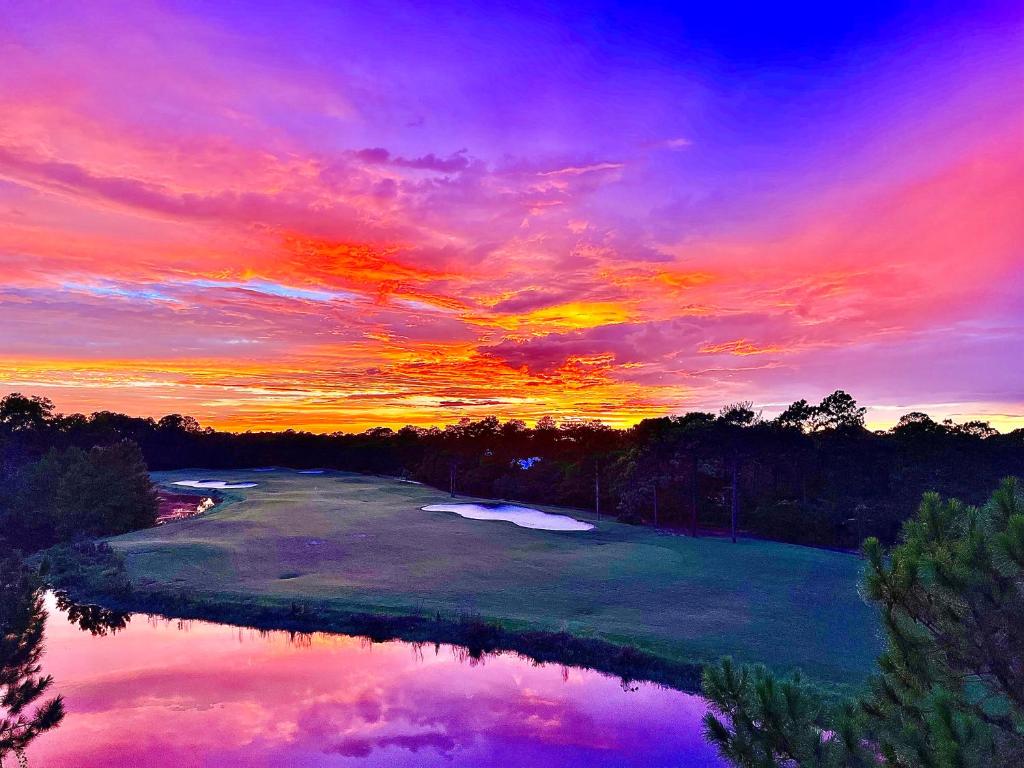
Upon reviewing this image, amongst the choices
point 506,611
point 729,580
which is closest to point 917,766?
point 506,611

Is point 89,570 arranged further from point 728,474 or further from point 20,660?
point 728,474

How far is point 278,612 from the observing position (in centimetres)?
2466

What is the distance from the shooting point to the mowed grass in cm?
2148

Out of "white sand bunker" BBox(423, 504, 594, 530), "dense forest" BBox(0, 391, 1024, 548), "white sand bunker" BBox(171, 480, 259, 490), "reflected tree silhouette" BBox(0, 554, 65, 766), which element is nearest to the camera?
"reflected tree silhouette" BBox(0, 554, 65, 766)

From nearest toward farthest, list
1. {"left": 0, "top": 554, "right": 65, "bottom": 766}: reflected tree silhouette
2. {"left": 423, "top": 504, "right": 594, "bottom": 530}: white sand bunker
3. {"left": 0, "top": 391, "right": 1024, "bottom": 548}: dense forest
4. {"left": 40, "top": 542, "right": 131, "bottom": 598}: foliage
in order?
{"left": 0, "top": 554, "right": 65, "bottom": 766}: reflected tree silhouette, {"left": 40, "top": 542, "right": 131, "bottom": 598}: foliage, {"left": 0, "top": 391, "right": 1024, "bottom": 548}: dense forest, {"left": 423, "top": 504, "right": 594, "bottom": 530}: white sand bunker

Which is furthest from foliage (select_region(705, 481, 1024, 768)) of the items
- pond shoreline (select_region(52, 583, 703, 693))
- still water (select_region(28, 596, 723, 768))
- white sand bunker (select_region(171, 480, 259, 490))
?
white sand bunker (select_region(171, 480, 259, 490))

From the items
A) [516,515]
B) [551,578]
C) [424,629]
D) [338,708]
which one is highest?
[516,515]

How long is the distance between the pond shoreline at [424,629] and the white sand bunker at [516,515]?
24971 millimetres

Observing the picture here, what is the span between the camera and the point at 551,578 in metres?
30.6

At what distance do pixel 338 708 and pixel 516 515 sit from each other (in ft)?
124

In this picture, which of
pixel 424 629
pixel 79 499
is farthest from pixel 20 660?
pixel 79 499

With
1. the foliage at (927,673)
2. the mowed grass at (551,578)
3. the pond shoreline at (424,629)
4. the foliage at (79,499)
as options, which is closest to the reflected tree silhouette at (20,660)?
the pond shoreline at (424,629)

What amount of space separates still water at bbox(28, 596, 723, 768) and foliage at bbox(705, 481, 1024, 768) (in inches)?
359

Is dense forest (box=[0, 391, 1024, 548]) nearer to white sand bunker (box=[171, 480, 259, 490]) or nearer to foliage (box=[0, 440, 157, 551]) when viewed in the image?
foliage (box=[0, 440, 157, 551])
